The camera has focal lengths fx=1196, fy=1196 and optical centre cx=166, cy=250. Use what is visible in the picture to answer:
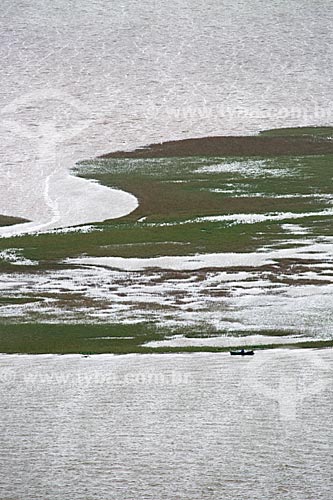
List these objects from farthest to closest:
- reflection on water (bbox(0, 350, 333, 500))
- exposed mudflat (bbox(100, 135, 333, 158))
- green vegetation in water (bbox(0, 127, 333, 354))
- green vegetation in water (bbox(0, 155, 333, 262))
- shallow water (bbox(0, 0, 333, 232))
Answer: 1. shallow water (bbox(0, 0, 333, 232))
2. exposed mudflat (bbox(100, 135, 333, 158))
3. green vegetation in water (bbox(0, 155, 333, 262))
4. green vegetation in water (bbox(0, 127, 333, 354))
5. reflection on water (bbox(0, 350, 333, 500))

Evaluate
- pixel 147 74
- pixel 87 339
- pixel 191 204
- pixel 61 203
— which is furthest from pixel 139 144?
pixel 87 339

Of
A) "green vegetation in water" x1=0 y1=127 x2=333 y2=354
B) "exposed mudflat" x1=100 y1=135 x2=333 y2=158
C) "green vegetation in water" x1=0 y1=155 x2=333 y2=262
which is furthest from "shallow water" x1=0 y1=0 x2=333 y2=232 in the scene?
"green vegetation in water" x1=0 y1=127 x2=333 y2=354

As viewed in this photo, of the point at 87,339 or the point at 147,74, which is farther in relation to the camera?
the point at 147,74

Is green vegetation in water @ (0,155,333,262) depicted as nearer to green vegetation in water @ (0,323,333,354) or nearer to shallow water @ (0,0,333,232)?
shallow water @ (0,0,333,232)

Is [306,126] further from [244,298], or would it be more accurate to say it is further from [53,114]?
[244,298]

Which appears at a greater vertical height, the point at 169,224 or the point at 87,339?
the point at 169,224

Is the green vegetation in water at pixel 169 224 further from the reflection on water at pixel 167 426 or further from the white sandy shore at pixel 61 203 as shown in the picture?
the reflection on water at pixel 167 426

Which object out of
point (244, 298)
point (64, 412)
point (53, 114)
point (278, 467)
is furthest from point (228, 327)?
point (53, 114)

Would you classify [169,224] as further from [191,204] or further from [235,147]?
[235,147]
